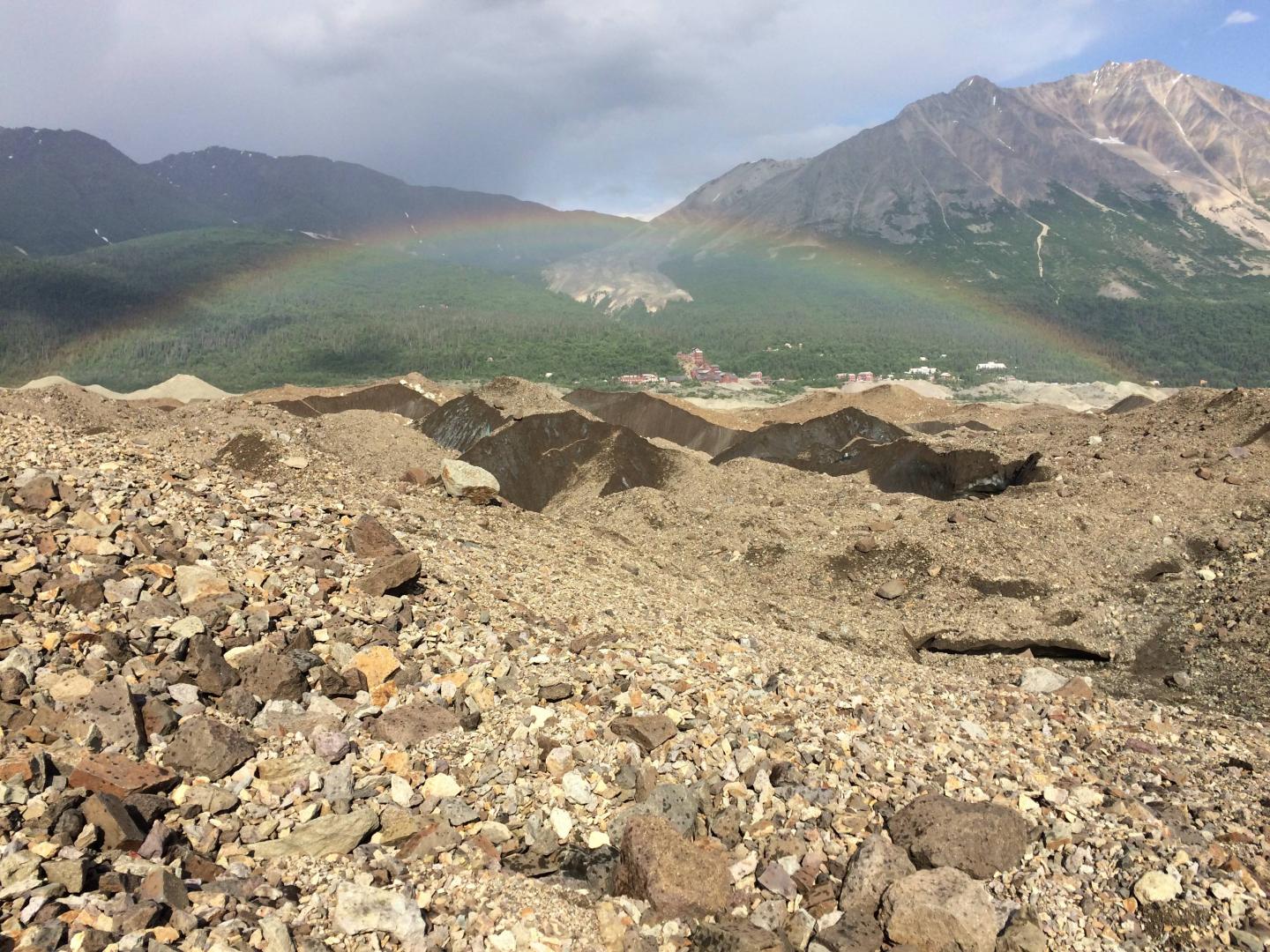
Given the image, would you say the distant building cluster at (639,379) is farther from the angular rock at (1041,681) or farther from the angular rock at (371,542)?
the angular rock at (371,542)

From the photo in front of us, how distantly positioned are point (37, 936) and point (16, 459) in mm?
5645

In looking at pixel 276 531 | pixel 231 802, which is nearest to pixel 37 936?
pixel 231 802

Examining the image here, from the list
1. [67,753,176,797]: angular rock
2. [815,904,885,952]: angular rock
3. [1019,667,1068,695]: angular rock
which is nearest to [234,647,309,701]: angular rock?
[67,753,176,797]: angular rock

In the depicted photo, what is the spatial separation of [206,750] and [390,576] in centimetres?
229

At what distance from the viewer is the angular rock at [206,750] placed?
4.51m

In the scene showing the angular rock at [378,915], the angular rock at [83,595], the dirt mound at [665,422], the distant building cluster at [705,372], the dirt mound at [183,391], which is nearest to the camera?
the angular rock at [378,915]

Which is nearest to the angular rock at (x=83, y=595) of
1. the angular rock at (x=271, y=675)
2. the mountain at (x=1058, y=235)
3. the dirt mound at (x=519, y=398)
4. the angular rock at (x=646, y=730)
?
the angular rock at (x=271, y=675)

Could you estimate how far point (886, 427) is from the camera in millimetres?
28391

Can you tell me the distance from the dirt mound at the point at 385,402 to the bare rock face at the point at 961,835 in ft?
99.3

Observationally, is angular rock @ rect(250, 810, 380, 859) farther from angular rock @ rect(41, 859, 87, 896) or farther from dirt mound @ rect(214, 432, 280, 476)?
dirt mound @ rect(214, 432, 280, 476)

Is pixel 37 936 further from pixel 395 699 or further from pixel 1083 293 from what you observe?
pixel 1083 293

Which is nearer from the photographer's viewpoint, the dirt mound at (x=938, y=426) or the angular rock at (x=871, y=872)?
the angular rock at (x=871, y=872)

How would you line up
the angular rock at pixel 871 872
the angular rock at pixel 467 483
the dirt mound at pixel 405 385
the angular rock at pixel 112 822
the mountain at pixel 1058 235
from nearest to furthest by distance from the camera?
the angular rock at pixel 112 822
the angular rock at pixel 871 872
the angular rock at pixel 467 483
the dirt mound at pixel 405 385
the mountain at pixel 1058 235

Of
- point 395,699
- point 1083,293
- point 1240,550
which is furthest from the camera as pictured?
point 1083,293
